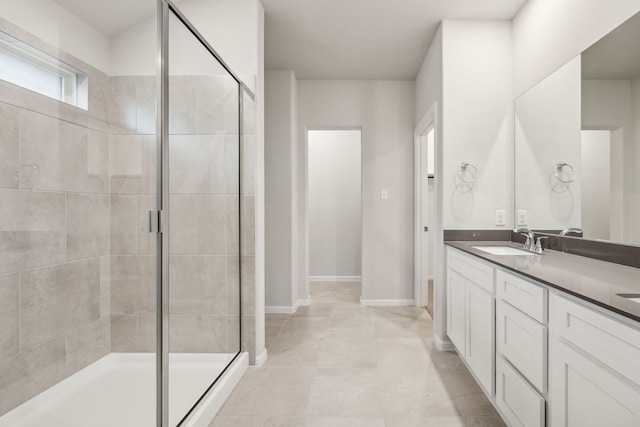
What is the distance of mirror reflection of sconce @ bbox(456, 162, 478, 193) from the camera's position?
9.04 feet

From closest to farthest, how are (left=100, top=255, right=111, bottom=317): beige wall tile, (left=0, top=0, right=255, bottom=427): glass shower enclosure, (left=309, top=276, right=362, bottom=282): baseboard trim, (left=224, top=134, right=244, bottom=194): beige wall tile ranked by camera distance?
(left=0, top=0, right=255, bottom=427): glass shower enclosure < (left=100, top=255, right=111, bottom=317): beige wall tile < (left=224, top=134, right=244, bottom=194): beige wall tile < (left=309, top=276, right=362, bottom=282): baseboard trim

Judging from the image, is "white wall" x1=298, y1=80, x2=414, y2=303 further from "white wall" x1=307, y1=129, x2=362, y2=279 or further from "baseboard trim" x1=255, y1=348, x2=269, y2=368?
"baseboard trim" x1=255, y1=348, x2=269, y2=368

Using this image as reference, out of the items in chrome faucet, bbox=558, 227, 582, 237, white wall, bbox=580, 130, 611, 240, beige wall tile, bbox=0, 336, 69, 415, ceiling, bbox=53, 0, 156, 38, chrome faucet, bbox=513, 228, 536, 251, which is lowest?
beige wall tile, bbox=0, 336, 69, 415

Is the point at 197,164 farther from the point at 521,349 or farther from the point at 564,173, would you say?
the point at 564,173

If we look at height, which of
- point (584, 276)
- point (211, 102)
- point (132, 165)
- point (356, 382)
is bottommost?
point (356, 382)

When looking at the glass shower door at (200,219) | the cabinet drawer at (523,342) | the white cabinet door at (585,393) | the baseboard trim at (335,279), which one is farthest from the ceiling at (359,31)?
the baseboard trim at (335,279)

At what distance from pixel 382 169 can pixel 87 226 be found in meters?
3.07

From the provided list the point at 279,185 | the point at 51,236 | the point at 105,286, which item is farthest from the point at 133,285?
the point at 279,185

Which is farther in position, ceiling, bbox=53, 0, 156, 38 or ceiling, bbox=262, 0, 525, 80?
ceiling, bbox=262, 0, 525, 80

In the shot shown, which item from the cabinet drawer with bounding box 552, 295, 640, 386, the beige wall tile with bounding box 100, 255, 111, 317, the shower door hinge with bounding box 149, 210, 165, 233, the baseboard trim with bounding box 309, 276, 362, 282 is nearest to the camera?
the cabinet drawer with bounding box 552, 295, 640, 386

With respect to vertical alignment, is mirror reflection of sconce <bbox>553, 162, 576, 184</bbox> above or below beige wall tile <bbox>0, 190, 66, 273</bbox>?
above

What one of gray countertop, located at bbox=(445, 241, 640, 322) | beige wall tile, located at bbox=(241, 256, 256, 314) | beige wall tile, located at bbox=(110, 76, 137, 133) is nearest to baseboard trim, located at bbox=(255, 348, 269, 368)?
beige wall tile, located at bbox=(241, 256, 256, 314)

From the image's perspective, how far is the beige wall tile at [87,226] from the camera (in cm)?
153

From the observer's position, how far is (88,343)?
1.64 metres
